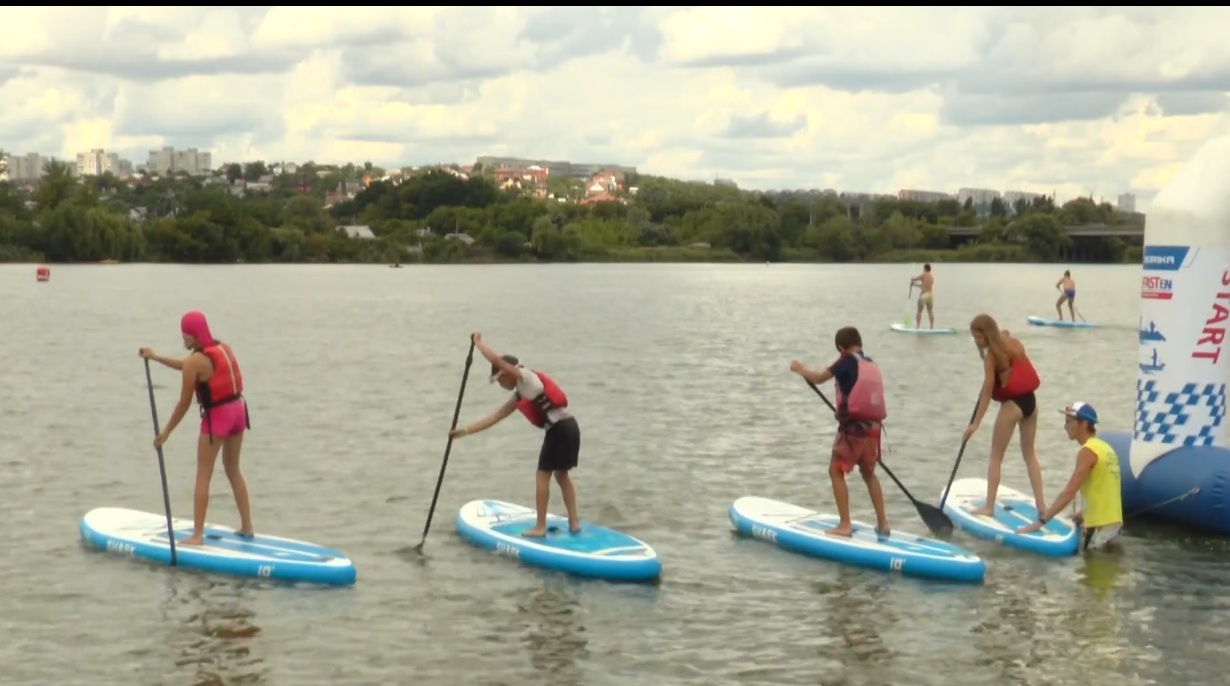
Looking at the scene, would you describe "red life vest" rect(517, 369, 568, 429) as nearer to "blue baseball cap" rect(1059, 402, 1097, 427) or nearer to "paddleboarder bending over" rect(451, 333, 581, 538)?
"paddleboarder bending over" rect(451, 333, 581, 538)

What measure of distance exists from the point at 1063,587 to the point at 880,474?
260 inches

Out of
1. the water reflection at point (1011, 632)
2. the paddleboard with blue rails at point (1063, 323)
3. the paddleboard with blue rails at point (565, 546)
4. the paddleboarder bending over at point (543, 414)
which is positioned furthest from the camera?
the paddleboard with blue rails at point (1063, 323)

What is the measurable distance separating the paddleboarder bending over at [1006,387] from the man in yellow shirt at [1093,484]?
0.44 m

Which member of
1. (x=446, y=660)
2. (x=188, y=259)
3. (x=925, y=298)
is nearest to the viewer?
(x=446, y=660)

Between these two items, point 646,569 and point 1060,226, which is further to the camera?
point 1060,226

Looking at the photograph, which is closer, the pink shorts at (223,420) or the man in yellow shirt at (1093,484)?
the pink shorts at (223,420)

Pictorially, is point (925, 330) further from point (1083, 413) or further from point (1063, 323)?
point (1083, 413)

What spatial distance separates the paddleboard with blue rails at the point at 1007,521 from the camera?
14484 millimetres

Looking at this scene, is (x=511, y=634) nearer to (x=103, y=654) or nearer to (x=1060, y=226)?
(x=103, y=654)

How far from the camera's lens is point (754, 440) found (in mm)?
23250

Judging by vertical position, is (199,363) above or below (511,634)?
above

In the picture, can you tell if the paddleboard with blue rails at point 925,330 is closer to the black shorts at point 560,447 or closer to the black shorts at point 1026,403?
the black shorts at point 1026,403

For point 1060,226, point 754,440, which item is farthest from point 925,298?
point 1060,226

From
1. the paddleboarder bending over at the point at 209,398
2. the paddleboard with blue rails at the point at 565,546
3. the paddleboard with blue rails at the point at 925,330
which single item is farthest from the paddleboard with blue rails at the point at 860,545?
the paddleboard with blue rails at the point at 925,330
